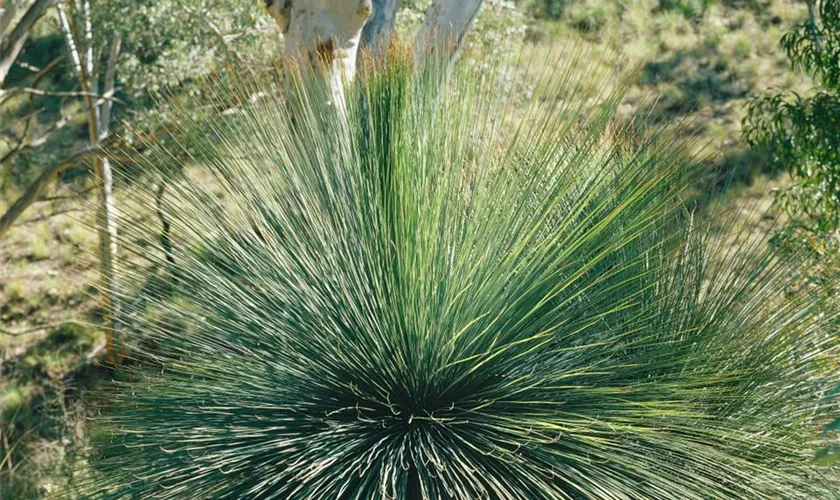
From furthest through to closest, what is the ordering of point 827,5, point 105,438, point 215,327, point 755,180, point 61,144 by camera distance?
1. point 61,144
2. point 755,180
3. point 827,5
4. point 105,438
5. point 215,327

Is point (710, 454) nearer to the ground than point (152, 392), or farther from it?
nearer to the ground

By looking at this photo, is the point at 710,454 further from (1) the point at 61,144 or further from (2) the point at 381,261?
(1) the point at 61,144

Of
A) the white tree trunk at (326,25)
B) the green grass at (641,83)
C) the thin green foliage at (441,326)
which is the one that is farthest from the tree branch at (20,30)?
the green grass at (641,83)

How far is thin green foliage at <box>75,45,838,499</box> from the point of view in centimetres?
294

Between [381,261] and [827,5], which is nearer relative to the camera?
[381,261]

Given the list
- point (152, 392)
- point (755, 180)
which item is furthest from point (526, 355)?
point (755, 180)

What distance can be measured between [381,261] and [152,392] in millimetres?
910

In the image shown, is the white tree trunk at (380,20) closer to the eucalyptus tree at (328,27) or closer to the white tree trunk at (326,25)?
the eucalyptus tree at (328,27)

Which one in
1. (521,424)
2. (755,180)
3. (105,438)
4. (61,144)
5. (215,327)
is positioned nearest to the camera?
(521,424)

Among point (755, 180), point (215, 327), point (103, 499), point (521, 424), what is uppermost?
point (215, 327)

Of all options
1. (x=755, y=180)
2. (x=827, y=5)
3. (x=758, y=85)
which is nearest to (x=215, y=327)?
(x=827, y=5)

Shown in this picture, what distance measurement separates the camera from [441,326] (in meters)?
2.96

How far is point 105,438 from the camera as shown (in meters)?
3.43

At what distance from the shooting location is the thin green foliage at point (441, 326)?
294 centimetres
